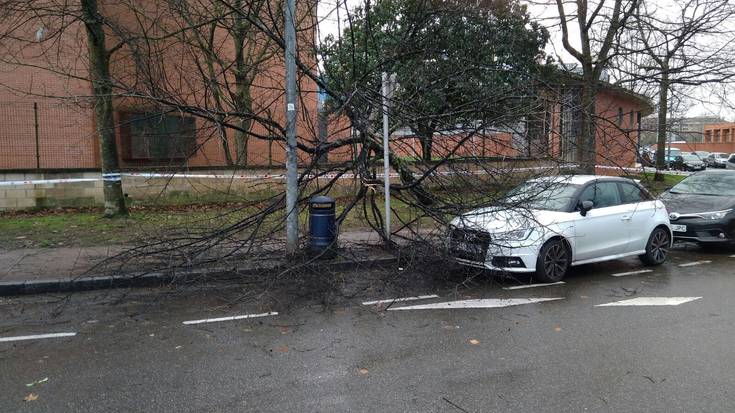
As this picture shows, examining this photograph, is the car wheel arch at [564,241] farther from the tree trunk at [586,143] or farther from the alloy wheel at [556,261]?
the tree trunk at [586,143]

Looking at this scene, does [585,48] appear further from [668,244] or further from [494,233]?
[494,233]

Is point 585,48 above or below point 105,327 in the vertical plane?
above

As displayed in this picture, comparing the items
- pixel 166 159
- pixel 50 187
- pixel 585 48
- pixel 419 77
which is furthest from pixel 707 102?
pixel 50 187

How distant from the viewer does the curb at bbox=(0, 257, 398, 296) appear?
7.06 meters

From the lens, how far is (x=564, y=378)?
427 centimetres

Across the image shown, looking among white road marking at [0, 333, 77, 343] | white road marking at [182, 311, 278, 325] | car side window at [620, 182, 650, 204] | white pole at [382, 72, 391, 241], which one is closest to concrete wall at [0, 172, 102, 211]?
white pole at [382, 72, 391, 241]

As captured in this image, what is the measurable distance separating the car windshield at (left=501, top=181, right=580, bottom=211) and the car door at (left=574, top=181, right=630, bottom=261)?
0.22m

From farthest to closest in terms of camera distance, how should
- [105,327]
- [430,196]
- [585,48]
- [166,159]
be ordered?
[585,48], [166,159], [430,196], [105,327]

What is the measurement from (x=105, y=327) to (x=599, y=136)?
771 cm

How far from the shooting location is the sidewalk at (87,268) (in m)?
7.14

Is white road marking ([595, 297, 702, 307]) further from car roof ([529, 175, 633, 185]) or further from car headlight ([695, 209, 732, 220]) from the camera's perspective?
car headlight ([695, 209, 732, 220])

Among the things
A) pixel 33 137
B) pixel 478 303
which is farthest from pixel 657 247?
pixel 33 137

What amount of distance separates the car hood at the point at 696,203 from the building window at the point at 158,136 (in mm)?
8985

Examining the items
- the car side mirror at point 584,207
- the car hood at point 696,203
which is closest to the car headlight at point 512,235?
the car side mirror at point 584,207
